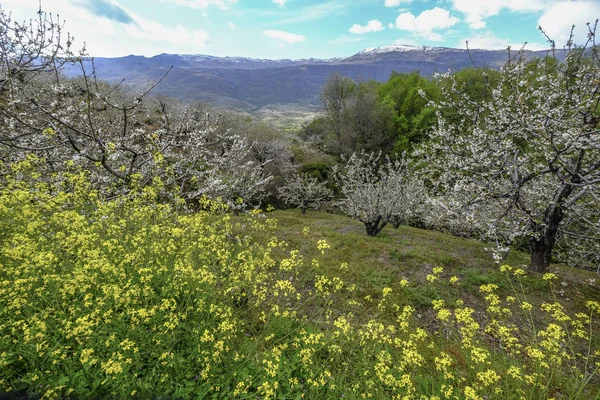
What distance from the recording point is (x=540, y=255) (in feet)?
27.0

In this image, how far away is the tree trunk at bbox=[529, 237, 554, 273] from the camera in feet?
26.5

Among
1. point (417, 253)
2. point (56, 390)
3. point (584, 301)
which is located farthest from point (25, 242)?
point (584, 301)

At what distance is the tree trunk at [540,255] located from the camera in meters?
8.09

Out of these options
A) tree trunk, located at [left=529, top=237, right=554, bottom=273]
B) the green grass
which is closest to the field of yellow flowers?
the green grass

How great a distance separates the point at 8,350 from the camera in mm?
3299

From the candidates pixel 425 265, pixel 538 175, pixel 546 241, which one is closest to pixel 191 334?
pixel 425 265

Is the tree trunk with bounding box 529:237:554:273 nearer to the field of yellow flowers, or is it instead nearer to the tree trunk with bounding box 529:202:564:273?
the tree trunk with bounding box 529:202:564:273

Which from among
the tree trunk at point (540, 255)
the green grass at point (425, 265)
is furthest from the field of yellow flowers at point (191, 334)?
the tree trunk at point (540, 255)

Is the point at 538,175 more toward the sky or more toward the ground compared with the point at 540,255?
more toward the sky

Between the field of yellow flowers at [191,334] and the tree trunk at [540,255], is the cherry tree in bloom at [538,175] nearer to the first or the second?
the tree trunk at [540,255]

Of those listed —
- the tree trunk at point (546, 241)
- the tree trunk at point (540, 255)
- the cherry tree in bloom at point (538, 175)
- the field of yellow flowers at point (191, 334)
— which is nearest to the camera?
the field of yellow flowers at point (191, 334)

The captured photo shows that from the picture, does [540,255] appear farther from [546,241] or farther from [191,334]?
[191,334]

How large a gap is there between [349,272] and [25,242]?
7.13 meters

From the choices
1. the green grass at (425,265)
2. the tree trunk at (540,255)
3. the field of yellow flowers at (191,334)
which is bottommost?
the green grass at (425,265)
